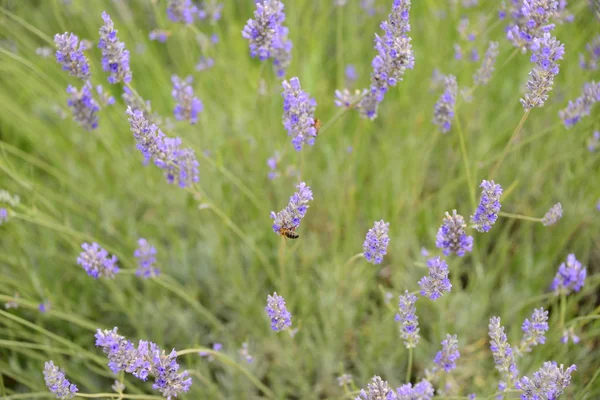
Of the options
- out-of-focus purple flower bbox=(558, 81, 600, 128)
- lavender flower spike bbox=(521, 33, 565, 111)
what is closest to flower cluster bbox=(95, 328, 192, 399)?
lavender flower spike bbox=(521, 33, 565, 111)

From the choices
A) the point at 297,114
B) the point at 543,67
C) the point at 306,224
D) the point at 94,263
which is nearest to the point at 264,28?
the point at 297,114

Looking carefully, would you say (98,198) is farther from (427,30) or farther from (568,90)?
(568,90)

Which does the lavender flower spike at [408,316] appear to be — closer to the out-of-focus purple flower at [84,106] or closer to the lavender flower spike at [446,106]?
the lavender flower spike at [446,106]

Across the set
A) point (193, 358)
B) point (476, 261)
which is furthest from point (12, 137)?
point (476, 261)

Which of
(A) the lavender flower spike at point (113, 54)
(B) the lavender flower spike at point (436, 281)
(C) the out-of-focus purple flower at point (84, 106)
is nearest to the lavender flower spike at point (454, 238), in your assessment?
(B) the lavender flower spike at point (436, 281)

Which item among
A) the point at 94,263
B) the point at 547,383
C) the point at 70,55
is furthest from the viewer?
the point at 94,263

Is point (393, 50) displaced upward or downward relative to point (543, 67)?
upward

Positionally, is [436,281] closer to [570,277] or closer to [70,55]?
[570,277]
